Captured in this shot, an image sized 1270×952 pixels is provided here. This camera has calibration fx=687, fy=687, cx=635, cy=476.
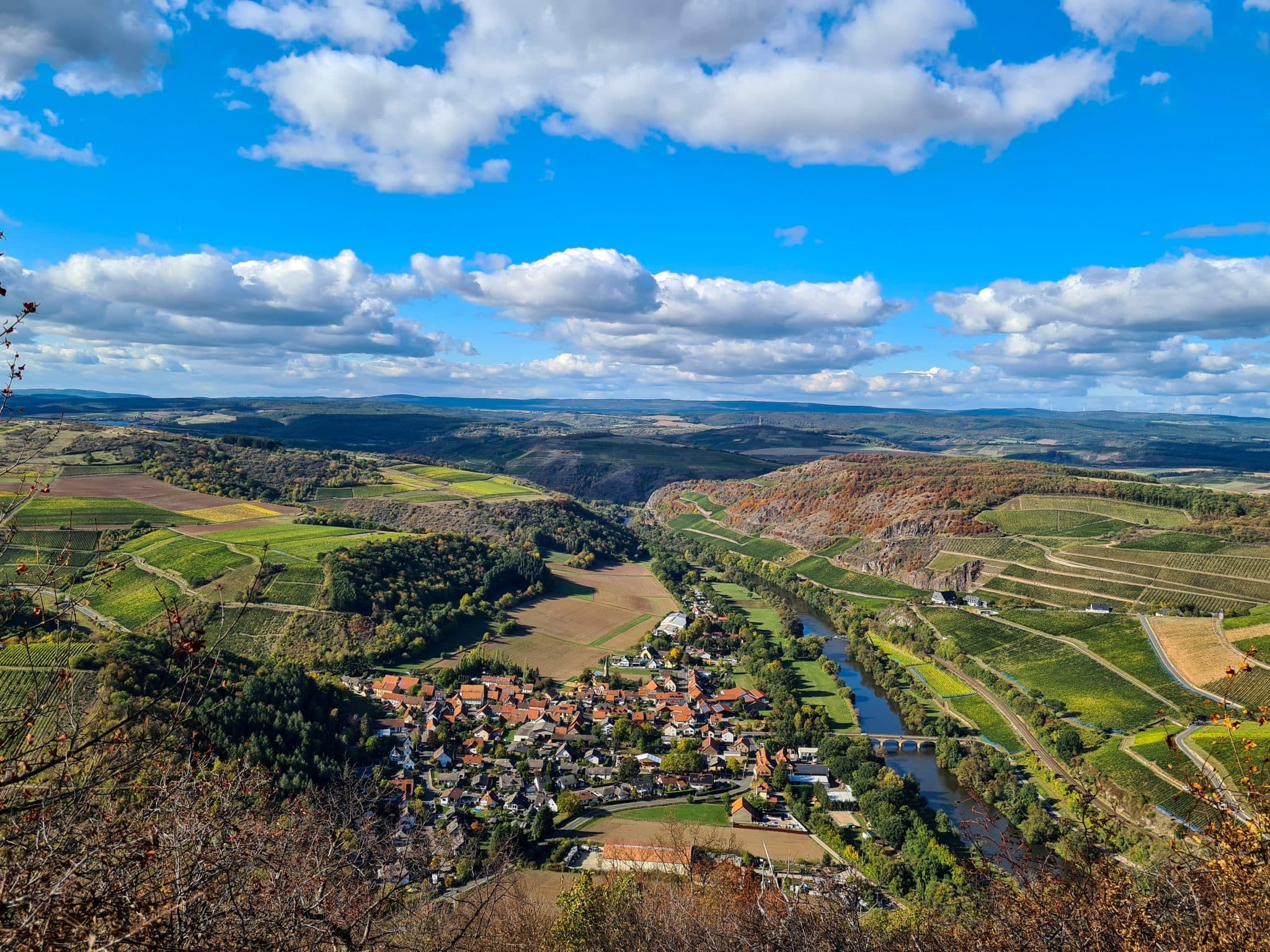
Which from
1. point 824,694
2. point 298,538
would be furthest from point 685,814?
point 298,538

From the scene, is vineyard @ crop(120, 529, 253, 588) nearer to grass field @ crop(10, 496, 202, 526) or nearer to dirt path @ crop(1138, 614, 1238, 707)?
grass field @ crop(10, 496, 202, 526)

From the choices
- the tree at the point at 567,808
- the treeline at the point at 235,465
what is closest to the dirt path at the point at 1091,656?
the tree at the point at 567,808

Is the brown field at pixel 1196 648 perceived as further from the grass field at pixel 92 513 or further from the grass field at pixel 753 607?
the grass field at pixel 92 513

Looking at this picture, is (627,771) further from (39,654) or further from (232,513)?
(232,513)

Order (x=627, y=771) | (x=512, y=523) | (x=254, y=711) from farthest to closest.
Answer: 1. (x=512, y=523)
2. (x=627, y=771)
3. (x=254, y=711)

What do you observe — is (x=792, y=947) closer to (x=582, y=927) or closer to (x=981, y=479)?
(x=582, y=927)

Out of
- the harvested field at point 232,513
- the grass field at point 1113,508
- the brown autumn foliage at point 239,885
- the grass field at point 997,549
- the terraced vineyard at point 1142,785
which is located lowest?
the terraced vineyard at point 1142,785
